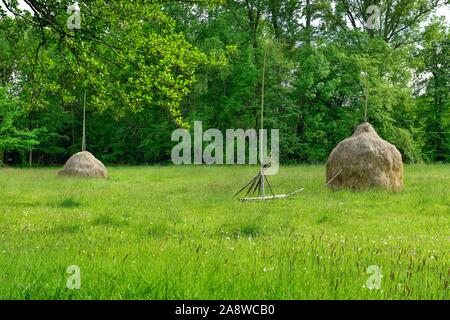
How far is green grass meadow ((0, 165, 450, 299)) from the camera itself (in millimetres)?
4281

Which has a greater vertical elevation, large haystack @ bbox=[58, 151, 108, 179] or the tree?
the tree

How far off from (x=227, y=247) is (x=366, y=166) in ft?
34.1

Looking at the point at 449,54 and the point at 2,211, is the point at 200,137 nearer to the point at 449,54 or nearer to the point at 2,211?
the point at 449,54

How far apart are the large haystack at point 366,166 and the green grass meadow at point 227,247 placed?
4.79 feet

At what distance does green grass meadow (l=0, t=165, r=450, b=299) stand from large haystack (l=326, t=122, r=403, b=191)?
1.46m

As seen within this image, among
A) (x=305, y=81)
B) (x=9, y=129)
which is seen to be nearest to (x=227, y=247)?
(x=305, y=81)

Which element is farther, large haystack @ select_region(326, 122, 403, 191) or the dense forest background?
the dense forest background

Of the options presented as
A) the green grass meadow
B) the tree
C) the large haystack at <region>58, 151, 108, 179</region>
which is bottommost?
the green grass meadow

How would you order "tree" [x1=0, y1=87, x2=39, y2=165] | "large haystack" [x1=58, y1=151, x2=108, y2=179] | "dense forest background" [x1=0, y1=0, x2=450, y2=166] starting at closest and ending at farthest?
"large haystack" [x1=58, y1=151, x2=108, y2=179], "dense forest background" [x1=0, y1=0, x2=450, y2=166], "tree" [x1=0, y1=87, x2=39, y2=165]

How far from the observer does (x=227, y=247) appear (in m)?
6.54

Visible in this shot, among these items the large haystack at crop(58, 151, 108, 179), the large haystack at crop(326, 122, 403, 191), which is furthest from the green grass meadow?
the large haystack at crop(58, 151, 108, 179)

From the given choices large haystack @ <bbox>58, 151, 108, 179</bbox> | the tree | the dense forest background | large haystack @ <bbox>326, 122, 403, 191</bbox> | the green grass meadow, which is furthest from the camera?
the tree

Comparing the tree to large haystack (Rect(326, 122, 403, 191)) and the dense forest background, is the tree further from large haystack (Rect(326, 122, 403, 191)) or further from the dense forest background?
large haystack (Rect(326, 122, 403, 191))
